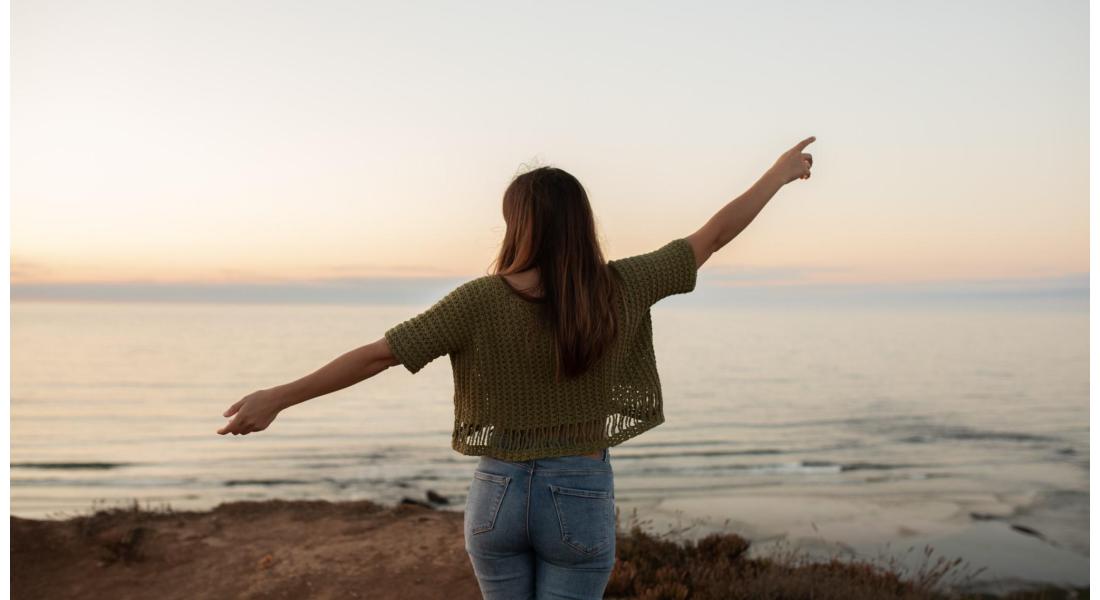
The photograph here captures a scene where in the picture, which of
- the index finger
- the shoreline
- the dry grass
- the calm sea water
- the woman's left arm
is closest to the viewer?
the woman's left arm

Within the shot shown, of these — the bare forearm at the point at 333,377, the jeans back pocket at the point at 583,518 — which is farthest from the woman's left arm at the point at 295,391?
the jeans back pocket at the point at 583,518

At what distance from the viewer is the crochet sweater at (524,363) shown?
8.29 feet

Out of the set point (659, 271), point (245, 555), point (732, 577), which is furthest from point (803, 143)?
point (245, 555)

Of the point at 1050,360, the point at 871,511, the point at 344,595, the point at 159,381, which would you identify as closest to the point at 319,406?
the point at 159,381

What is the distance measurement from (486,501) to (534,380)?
36 cm

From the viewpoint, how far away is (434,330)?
253cm

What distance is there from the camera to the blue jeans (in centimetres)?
250

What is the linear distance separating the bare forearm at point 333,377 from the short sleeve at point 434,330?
3.0 inches

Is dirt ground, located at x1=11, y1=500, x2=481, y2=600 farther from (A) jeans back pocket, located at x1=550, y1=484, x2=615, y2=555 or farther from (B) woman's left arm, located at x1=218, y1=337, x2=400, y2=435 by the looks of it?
(B) woman's left arm, located at x1=218, y1=337, x2=400, y2=435

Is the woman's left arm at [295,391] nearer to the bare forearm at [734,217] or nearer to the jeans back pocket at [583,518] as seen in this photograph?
the jeans back pocket at [583,518]

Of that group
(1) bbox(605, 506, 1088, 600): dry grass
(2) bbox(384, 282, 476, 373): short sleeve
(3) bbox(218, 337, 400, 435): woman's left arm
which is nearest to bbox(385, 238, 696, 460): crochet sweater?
(2) bbox(384, 282, 476, 373): short sleeve

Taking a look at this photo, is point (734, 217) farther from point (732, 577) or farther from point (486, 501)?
point (732, 577)

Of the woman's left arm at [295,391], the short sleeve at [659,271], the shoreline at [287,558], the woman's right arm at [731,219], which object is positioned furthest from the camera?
the shoreline at [287,558]

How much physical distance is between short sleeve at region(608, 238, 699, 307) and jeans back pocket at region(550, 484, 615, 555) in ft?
1.89
